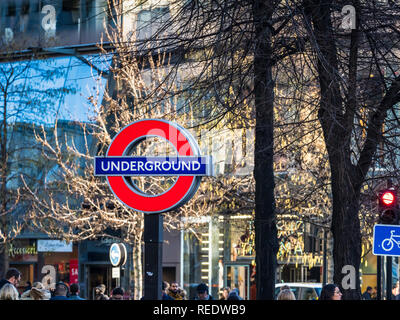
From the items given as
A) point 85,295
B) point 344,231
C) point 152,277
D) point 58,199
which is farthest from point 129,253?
point 152,277

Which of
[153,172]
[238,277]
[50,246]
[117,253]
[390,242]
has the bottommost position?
[238,277]

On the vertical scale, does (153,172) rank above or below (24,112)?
below

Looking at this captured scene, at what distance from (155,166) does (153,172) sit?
0.09m

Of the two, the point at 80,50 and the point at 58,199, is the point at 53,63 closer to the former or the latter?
the point at 80,50

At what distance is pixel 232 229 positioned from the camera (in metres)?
33.8

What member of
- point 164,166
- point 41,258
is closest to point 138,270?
point 41,258

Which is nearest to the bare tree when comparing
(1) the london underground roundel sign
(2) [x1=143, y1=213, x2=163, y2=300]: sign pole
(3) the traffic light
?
(3) the traffic light

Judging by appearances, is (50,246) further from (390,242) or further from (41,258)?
(390,242)

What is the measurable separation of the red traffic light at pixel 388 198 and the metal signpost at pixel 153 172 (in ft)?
20.1

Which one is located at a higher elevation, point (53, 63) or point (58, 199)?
point (53, 63)

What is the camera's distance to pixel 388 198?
14.9m

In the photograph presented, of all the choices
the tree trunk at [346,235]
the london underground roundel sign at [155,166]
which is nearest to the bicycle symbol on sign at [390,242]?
the tree trunk at [346,235]

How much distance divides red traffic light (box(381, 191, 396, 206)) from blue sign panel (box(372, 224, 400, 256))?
0.41m
